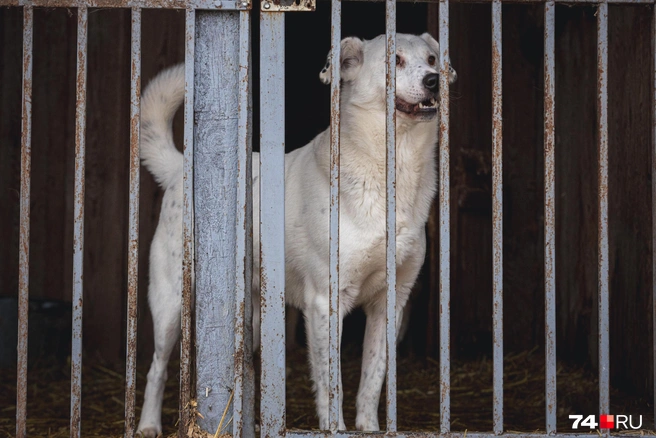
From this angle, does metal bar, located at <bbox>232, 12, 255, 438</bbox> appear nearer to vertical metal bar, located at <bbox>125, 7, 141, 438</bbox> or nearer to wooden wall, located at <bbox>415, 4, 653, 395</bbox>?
vertical metal bar, located at <bbox>125, 7, 141, 438</bbox>

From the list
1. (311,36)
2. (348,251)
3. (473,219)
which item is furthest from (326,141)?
(311,36)

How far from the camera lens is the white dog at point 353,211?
378 cm

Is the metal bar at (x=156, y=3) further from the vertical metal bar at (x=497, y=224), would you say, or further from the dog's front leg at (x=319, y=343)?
the dog's front leg at (x=319, y=343)

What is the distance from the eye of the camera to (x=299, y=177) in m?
4.17

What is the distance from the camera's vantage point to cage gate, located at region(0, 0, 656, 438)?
2834 millimetres

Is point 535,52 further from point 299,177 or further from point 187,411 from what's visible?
point 187,411

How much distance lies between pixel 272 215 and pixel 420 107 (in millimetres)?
1242

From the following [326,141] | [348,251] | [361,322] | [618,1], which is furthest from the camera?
[361,322]

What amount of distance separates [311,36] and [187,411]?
18.9 ft

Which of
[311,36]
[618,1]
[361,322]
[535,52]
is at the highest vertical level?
[311,36]

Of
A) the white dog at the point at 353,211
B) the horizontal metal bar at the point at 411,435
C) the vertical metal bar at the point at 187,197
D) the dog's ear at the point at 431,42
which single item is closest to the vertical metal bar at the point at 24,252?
the vertical metal bar at the point at 187,197

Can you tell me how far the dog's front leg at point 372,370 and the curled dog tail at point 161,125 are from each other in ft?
4.08

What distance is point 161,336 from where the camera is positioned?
414 centimetres

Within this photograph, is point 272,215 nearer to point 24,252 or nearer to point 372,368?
point 24,252
